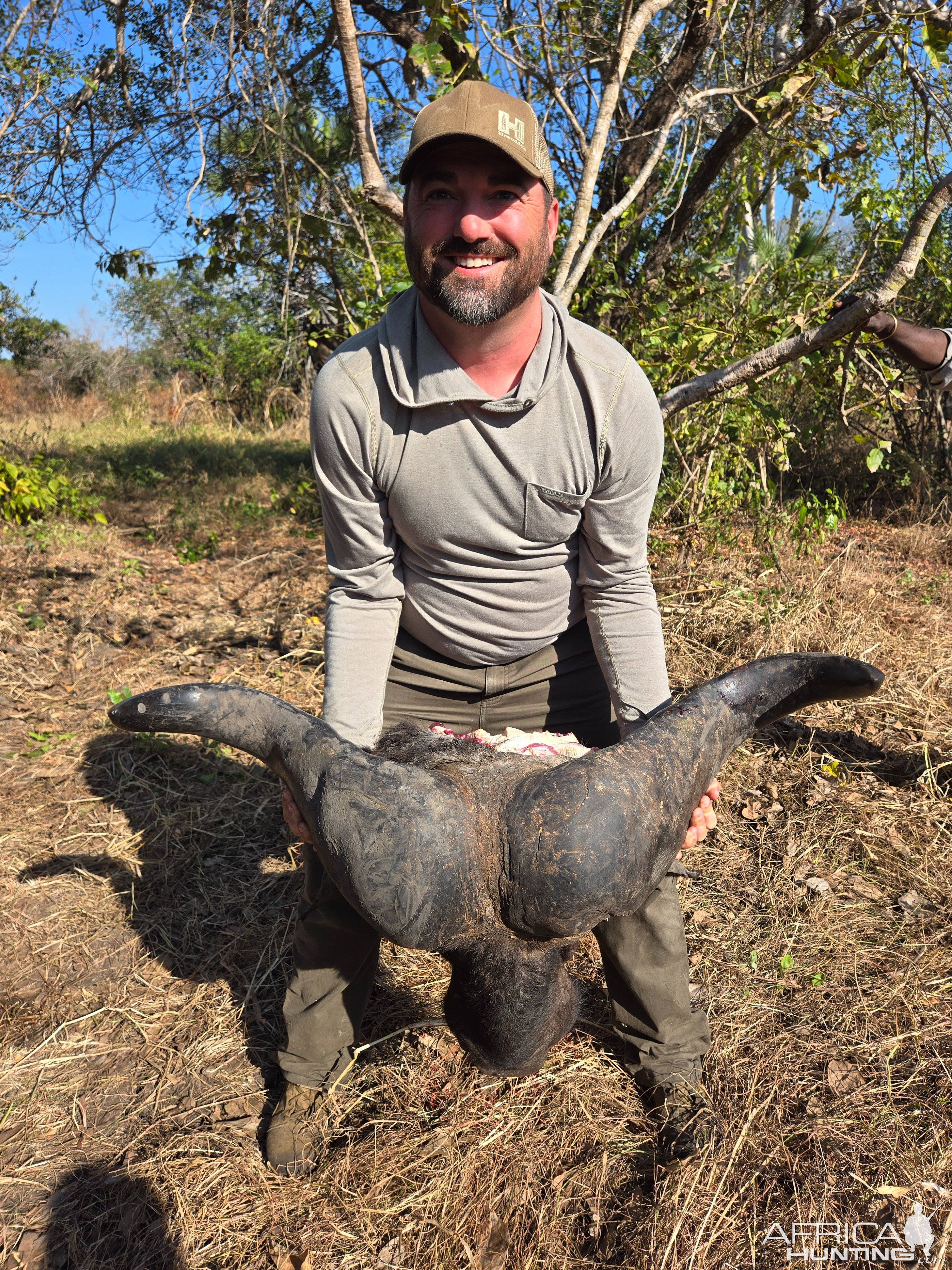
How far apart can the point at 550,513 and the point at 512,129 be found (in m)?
1.00

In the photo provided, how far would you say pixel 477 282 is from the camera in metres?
2.24

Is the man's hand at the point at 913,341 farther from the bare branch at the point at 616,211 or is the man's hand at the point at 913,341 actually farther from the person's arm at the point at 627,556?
the person's arm at the point at 627,556

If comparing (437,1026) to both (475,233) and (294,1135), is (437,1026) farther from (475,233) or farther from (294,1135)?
(475,233)

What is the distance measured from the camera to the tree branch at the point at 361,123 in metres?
4.04

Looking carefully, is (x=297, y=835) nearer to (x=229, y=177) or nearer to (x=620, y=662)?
(x=620, y=662)

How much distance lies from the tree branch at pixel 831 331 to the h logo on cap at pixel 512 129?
5.60 feet

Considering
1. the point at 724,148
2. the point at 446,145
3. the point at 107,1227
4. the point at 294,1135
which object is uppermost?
the point at 724,148

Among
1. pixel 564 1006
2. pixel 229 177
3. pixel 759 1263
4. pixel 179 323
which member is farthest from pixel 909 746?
pixel 179 323

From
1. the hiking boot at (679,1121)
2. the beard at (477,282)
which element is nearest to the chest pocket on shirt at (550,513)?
the beard at (477,282)

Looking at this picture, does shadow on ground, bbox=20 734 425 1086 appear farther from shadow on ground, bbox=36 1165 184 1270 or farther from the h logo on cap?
the h logo on cap

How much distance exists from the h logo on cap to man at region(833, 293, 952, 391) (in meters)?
2.51

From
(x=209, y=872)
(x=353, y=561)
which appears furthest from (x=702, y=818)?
(x=209, y=872)

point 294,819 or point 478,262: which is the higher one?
point 478,262

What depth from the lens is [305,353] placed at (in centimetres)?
1377
